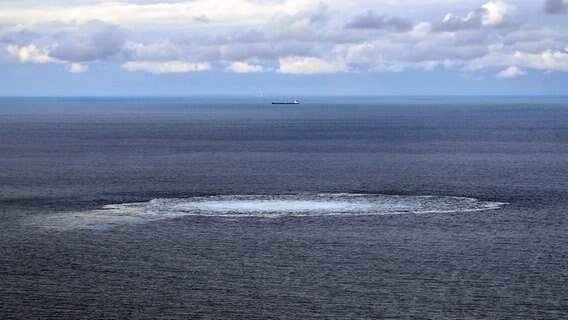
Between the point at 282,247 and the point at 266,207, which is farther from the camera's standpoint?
the point at 266,207

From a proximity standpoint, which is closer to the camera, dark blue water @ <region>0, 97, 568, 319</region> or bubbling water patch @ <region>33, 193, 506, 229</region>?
dark blue water @ <region>0, 97, 568, 319</region>

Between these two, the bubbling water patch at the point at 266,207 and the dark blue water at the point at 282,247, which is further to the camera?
the bubbling water patch at the point at 266,207

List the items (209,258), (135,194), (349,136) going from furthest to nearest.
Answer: (349,136), (135,194), (209,258)

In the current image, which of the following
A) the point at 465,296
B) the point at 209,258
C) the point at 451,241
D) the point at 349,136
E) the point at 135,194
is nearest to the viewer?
the point at 465,296

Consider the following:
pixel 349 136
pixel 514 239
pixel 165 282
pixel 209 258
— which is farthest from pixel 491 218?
pixel 349 136

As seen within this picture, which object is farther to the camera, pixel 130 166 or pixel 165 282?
pixel 130 166

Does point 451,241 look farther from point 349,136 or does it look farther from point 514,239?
point 349,136

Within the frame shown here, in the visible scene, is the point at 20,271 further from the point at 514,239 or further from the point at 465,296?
the point at 514,239

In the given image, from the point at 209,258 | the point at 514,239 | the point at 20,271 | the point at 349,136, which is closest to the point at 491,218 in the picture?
the point at 514,239
